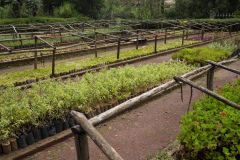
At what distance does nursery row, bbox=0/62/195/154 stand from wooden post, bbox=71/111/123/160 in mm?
1995

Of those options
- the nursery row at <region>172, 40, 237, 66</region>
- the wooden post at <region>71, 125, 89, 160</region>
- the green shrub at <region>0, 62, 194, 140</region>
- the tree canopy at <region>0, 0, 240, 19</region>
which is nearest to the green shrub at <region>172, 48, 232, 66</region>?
the nursery row at <region>172, 40, 237, 66</region>


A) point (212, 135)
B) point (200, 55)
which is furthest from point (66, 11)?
point (212, 135)

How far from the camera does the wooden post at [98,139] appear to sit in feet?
7.86

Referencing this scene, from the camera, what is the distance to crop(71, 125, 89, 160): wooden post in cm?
285

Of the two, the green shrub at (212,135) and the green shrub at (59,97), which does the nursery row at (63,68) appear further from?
the green shrub at (212,135)

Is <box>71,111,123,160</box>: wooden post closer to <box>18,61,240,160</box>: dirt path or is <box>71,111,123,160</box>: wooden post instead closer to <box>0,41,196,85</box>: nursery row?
<box>18,61,240,160</box>: dirt path

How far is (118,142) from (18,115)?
1877 mm

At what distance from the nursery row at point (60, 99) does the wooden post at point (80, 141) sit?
1.80 m

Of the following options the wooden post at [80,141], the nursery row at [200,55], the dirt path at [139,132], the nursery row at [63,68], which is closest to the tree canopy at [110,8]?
the nursery row at [63,68]

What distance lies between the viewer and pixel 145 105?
21.1 feet

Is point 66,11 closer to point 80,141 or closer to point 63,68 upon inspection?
point 63,68

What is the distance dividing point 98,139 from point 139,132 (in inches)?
102

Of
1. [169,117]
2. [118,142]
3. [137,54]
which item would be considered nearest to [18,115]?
[118,142]

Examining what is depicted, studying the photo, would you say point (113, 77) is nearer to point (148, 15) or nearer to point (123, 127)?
point (123, 127)
